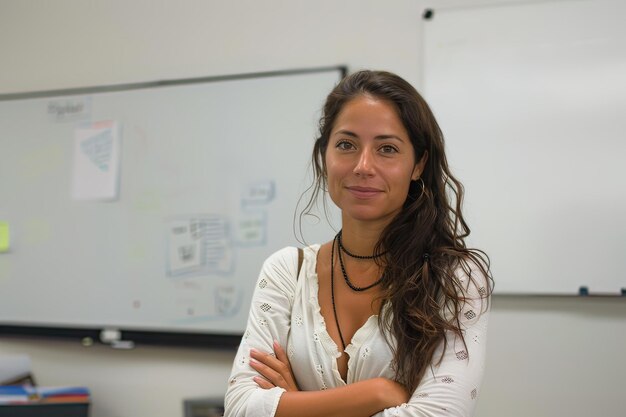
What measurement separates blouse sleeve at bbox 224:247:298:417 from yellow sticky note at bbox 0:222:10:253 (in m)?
2.17

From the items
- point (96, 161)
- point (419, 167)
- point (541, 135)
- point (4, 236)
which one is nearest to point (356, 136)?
point (419, 167)

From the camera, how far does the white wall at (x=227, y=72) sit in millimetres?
2244

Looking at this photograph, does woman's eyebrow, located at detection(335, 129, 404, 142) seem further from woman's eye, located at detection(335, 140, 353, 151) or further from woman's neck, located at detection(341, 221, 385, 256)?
woman's neck, located at detection(341, 221, 385, 256)

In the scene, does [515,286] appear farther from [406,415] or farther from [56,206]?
[56,206]

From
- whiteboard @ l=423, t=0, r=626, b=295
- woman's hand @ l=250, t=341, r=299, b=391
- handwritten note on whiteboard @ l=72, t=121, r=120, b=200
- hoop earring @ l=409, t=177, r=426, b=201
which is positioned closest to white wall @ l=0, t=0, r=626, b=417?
whiteboard @ l=423, t=0, r=626, b=295

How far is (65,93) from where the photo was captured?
3.03 m

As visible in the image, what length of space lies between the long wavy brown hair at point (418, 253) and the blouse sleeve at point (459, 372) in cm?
1

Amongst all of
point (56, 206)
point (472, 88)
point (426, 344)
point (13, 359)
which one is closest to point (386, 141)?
point (426, 344)

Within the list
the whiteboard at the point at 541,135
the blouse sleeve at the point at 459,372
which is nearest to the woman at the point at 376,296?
the blouse sleeve at the point at 459,372

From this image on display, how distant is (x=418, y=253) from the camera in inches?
54.8

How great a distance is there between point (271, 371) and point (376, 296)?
0.30m

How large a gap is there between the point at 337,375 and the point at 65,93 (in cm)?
239

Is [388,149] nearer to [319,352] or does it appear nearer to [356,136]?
[356,136]

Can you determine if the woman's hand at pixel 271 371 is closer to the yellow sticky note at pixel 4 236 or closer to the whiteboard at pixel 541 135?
the whiteboard at pixel 541 135
